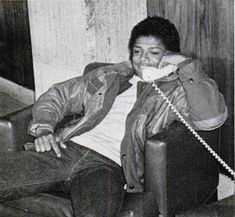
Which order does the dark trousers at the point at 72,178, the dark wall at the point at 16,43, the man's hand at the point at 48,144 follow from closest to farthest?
the dark trousers at the point at 72,178
the man's hand at the point at 48,144
the dark wall at the point at 16,43

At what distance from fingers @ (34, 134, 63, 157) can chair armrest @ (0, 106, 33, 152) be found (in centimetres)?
32

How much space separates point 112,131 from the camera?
3416 millimetres

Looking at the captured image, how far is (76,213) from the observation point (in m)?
2.83

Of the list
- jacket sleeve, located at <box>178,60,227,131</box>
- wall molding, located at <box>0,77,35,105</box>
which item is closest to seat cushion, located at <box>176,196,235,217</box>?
jacket sleeve, located at <box>178,60,227,131</box>

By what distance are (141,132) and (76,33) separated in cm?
181

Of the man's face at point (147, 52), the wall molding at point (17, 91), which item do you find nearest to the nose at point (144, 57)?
the man's face at point (147, 52)

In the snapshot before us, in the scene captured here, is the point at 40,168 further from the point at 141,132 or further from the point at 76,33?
the point at 76,33

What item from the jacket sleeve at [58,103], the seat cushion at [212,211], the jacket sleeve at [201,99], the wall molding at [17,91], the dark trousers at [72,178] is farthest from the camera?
the wall molding at [17,91]

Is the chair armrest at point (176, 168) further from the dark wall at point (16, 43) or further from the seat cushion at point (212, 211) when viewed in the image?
the dark wall at point (16, 43)

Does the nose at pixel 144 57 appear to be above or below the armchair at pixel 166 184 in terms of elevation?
above

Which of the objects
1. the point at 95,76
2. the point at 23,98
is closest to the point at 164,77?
the point at 95,76

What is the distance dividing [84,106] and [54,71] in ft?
5.43

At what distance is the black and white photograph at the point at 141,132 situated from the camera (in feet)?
9.76

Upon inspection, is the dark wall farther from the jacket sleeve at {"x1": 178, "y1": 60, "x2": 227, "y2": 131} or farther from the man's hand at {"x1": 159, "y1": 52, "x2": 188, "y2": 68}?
the jacket sleeve at {"x1": 178, "y1": 60, "x2": 227, "y2": 131}
